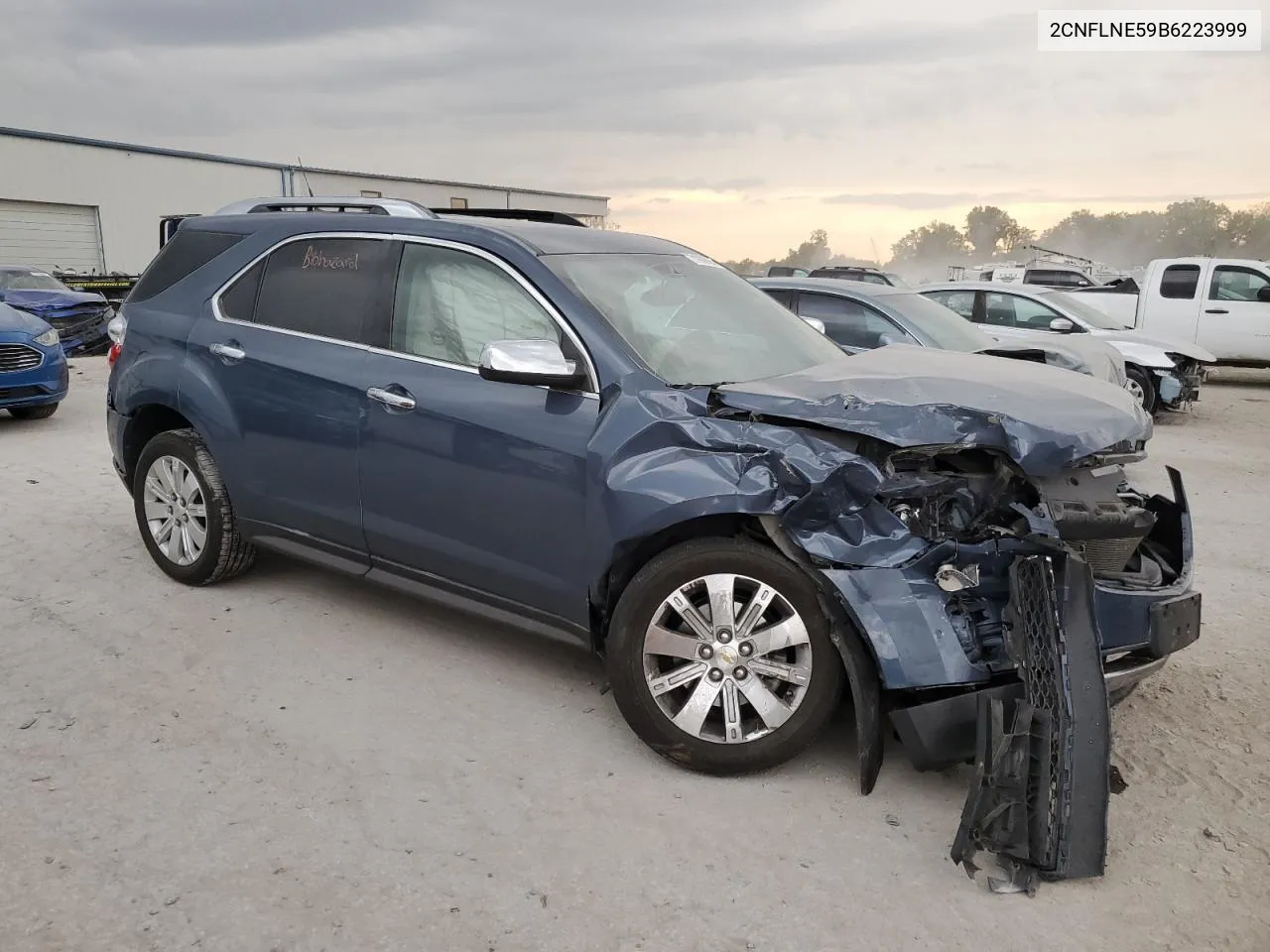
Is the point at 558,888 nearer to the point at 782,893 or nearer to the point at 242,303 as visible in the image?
the point at 782,893

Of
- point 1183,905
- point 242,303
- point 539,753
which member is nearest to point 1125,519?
point 1183,905

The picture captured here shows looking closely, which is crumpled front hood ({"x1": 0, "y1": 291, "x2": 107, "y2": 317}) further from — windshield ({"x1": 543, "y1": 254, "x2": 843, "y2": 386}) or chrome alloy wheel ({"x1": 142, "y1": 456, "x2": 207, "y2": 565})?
windshield ({"x1": 543, "y1": 254, "x2": 843, "y2": 386})

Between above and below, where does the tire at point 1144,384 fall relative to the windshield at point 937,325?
below

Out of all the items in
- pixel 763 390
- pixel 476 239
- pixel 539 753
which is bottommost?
pixel 539 753

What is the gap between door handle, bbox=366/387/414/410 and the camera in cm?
402

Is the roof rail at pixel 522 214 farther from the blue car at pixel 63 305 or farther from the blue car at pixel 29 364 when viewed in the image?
the blue car at pixel 63 305

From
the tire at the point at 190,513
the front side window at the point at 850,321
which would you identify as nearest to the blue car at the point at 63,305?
the front side window at the point at 850,321

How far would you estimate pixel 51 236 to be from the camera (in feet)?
94.0

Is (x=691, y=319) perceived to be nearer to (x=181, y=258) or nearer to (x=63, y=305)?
(x=181, y=258)

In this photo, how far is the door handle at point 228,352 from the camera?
15.3 ft

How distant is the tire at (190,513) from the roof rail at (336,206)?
1.24m

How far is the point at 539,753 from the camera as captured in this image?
3605 millimetres

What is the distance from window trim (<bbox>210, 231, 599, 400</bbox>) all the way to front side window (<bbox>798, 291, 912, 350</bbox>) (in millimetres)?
4712

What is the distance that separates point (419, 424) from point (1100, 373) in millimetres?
7016
